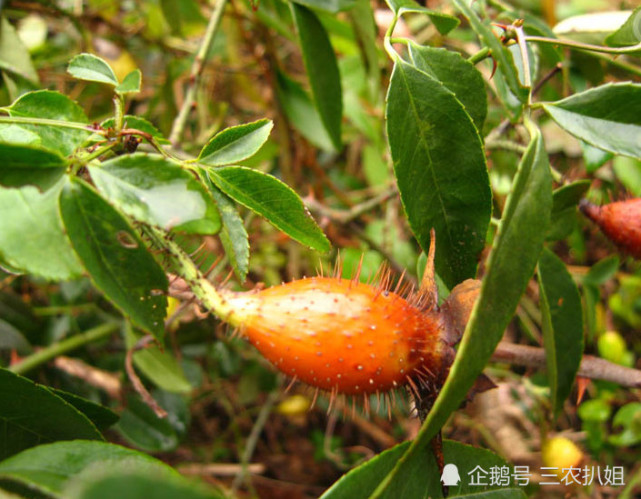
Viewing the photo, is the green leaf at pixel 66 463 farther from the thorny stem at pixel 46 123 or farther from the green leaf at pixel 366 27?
the green leaf at pixel 366 27

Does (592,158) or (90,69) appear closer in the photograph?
(90,69)

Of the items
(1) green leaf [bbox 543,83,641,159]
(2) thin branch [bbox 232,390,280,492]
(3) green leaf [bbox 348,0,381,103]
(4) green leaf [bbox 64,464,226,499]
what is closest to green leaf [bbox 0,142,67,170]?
(4) green leaf [bbox 64,464,226,499]

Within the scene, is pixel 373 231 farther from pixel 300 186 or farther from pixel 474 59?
pixel 474 59

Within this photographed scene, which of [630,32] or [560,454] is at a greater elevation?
[630,32]

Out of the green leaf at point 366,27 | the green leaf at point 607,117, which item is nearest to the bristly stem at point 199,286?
the green leaf at point 607,117

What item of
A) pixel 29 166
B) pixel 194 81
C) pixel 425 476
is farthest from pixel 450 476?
pixel 194 81

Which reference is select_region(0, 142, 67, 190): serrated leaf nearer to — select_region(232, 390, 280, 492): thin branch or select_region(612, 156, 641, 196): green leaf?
select_region(232, 390, 280, 492): thin branch

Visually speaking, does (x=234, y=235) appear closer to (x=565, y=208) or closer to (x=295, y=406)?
(x=565, y=208)

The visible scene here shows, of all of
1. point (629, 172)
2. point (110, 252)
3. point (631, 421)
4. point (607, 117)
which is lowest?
point (631, 421)
